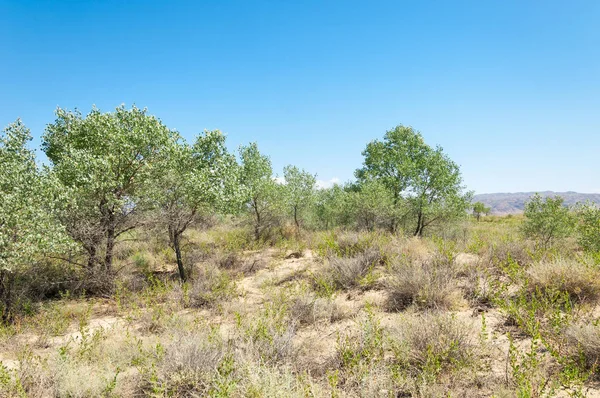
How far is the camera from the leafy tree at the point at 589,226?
36.5ft

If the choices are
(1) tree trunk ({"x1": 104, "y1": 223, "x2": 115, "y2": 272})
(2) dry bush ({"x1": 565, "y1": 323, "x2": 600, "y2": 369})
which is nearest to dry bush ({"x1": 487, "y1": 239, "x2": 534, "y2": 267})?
(2) dry bush ({"x1": 565, "y1": 323, "x2": 600, "y2": 369})

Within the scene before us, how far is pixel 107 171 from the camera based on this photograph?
31.0 feet

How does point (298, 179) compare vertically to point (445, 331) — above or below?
above

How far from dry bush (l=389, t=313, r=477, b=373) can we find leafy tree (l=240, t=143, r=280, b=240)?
13131 millimetres

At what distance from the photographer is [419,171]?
71.2ft

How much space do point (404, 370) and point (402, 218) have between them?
740 inches

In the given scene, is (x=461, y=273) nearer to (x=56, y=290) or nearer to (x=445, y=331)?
(x=445, y=331)

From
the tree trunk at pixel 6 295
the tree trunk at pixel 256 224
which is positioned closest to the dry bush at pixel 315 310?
the tree trunk at pixel 6 295

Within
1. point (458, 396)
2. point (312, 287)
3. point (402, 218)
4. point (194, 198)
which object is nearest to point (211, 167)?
point (194, 198)

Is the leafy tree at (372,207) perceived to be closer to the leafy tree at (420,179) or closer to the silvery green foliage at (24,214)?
the leafy tree at (420,179)

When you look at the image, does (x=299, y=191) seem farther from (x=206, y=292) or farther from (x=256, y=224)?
(x=206, y=292)

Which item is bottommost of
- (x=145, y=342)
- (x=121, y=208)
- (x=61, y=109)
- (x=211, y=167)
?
(x=145, y=342)

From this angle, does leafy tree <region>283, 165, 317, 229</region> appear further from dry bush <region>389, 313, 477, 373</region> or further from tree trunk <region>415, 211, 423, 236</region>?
dry bush <region>389, 313, 477, 373</region>

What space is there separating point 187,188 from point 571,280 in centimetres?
1020
